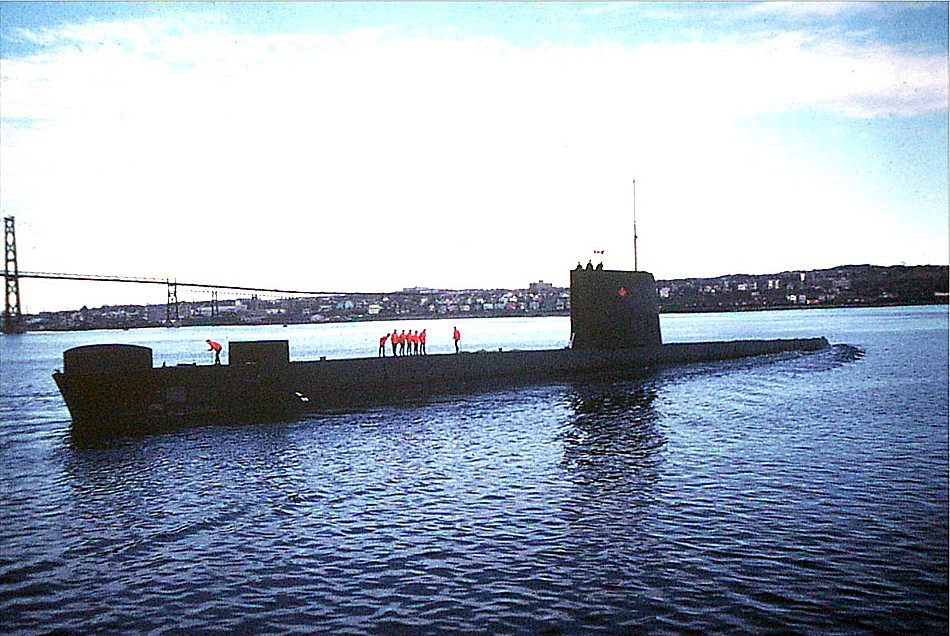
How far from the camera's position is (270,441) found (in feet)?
81.0

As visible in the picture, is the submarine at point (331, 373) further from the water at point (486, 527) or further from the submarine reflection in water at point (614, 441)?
the submarine reflection in water at point (614, 441)

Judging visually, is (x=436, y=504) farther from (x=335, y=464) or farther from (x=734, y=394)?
(x=734, y=394)

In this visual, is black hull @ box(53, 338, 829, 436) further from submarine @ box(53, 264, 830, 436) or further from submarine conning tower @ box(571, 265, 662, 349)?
submarine conning tower @ box(571, 265, 662, 349)

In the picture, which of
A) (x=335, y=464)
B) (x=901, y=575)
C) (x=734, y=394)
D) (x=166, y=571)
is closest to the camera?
(x=901, y=575)

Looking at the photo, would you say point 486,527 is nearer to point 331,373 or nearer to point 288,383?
point 288,383

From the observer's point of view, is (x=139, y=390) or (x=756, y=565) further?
(x=139, y=390)

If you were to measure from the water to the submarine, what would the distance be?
2.23m

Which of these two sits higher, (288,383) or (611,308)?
(611,308)

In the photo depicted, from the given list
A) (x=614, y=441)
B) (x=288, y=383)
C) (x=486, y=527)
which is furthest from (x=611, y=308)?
(x=486, y=527)

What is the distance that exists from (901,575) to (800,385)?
28.9 m

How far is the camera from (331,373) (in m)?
33.7

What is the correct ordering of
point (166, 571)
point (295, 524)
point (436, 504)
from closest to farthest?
point (166, 571) → point (295, 524) → point (436, 504)

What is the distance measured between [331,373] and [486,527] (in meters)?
19.6

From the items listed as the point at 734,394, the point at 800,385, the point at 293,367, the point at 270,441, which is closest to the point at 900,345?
the point at 800,385
